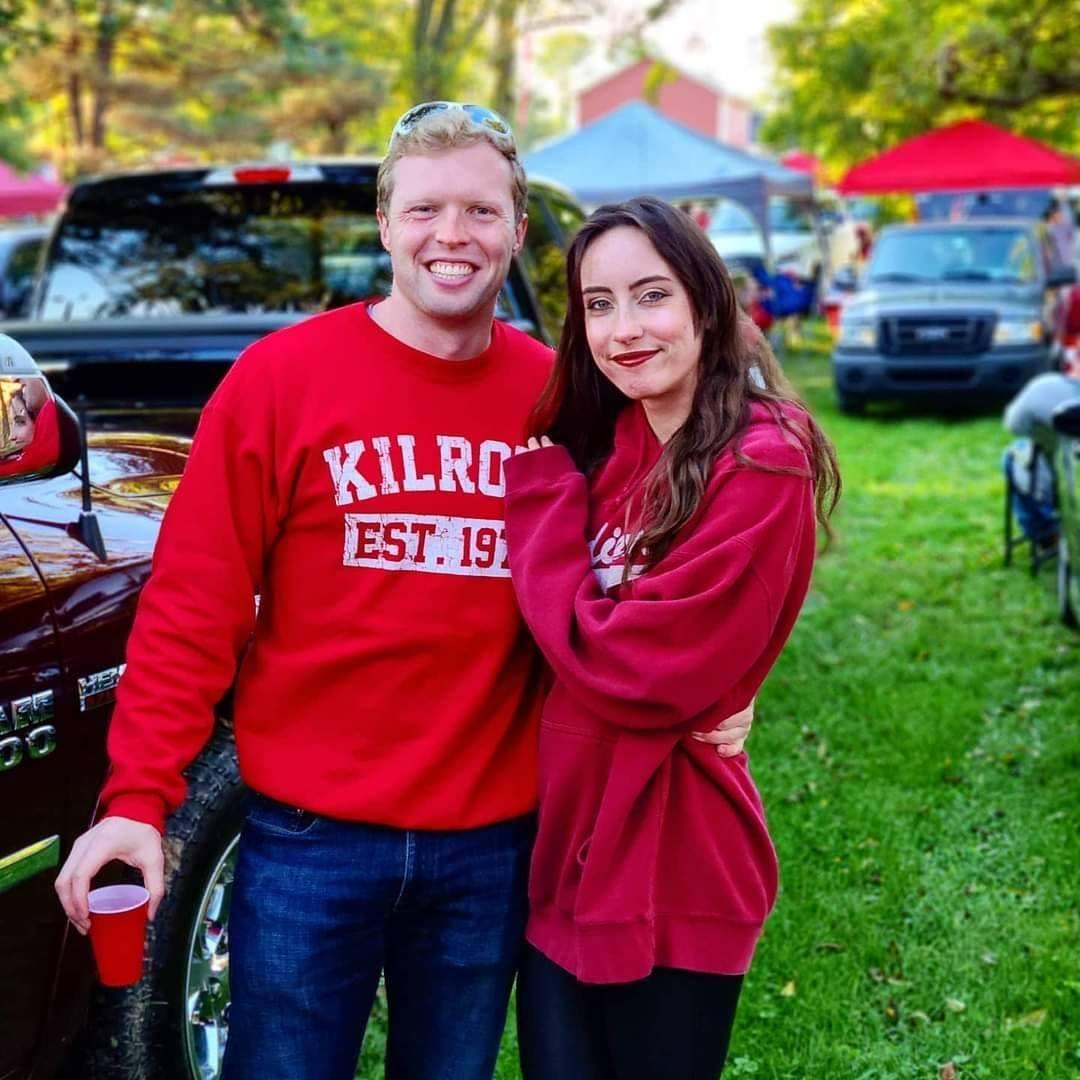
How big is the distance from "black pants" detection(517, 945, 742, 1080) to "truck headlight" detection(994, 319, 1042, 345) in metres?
11.8

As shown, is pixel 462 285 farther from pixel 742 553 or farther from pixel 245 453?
pixel 742 553

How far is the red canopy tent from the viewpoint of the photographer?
19156mm

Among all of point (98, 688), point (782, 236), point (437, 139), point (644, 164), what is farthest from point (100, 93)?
point (437, 139)

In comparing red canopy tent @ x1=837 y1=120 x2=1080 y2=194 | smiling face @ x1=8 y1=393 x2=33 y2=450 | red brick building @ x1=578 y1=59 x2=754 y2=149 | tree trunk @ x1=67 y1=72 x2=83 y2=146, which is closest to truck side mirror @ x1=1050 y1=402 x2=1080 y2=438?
smiling face @ x1=8 y1=393 x2=33 y2=450

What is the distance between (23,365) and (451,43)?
1162 cm

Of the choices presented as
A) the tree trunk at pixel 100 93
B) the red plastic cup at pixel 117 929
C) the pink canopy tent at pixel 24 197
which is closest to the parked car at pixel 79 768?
the red plastic cup at pixel 117 929

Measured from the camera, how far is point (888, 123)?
2553 cm

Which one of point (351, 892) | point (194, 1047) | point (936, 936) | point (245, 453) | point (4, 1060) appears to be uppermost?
point (245, 453)

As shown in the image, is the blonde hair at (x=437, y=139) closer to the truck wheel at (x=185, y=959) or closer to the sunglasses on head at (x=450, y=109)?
the sunglasses on head at (x=450, y=109)

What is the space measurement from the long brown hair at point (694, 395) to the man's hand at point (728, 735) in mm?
257

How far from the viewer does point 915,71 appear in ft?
65.9

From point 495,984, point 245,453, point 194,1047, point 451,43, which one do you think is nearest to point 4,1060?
point 194,1047

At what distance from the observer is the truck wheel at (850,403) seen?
13570mm

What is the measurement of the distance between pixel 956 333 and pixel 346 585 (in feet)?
39.0
